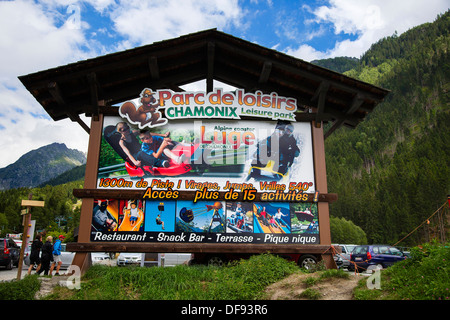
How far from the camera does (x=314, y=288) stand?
29.6 feet

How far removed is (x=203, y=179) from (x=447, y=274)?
895 cm

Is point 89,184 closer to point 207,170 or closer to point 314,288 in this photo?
point 207,170

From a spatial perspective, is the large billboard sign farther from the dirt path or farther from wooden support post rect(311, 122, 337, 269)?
the dirt path

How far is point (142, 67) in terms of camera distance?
49.0 ft

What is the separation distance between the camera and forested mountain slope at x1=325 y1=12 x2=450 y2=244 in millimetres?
77438

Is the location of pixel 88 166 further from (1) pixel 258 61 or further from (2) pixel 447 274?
(2) pixel 447 274

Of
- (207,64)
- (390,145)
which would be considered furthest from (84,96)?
(390,145)

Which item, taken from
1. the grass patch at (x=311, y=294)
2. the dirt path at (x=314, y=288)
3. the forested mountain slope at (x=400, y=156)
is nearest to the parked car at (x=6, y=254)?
the dirt path at (x=314, y=288)

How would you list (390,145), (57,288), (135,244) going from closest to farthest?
(57,288) → (135,244) → (390,145)

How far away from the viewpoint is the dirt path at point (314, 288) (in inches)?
333

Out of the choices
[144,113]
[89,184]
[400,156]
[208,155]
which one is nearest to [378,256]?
[208,155]

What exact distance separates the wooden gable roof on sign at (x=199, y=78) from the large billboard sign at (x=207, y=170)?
94cm

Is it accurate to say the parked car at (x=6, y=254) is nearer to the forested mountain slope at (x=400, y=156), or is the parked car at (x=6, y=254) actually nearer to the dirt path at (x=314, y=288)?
the dirt path at (x=314, y=288)

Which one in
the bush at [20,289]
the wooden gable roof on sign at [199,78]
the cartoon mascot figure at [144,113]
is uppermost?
the wooden gable roof on sign at [199,78]
